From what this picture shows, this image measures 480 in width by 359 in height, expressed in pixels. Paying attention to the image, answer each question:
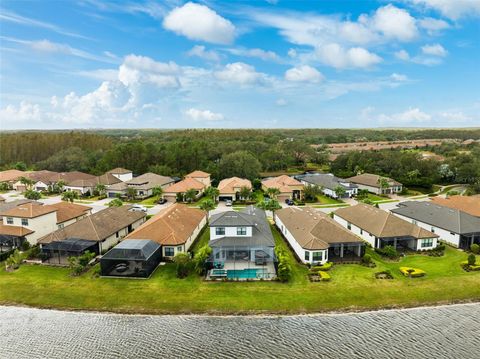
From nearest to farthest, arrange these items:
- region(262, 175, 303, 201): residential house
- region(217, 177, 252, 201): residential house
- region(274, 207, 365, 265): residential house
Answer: region(274, 207, 365, 265): residential house
region(217, 177, 252, 201): residential house
region(262, 175, 303, 201): residential house

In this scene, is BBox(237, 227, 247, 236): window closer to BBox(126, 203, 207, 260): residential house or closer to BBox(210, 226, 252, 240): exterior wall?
BBox(210, 226, 252, 240): exterior wall

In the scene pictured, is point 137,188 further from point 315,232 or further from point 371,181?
point 371,181

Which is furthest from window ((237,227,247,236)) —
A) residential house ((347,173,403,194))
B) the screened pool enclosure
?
residential house ((347,173,403,194))

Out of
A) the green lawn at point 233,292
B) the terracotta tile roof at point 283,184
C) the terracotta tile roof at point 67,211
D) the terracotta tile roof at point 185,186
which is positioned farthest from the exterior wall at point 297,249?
the terracotta tile roof at point 67,211

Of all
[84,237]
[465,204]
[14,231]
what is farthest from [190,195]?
[465,204]

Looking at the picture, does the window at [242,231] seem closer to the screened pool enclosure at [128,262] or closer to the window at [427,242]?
the screened pool enclosure at [128,262]
